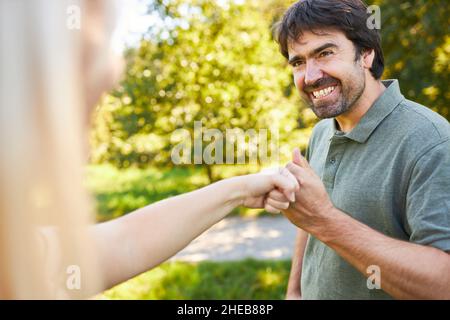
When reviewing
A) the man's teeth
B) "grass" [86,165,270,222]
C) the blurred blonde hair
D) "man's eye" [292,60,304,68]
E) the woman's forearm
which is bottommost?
"grass" [86,165,270,222]

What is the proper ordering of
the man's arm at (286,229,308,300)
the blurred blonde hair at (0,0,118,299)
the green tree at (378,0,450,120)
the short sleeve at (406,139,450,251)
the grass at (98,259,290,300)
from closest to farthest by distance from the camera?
the blurred blonde hair at (0,0,118,299) < the short sleeve at (406,139,450,251) < the man's arm at (286,229,308,300) < the grass at (98,259,290,300) < the green tree at (378,0,450,120)

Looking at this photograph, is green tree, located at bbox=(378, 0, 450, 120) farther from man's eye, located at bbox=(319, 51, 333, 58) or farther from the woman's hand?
→ the woman's hand

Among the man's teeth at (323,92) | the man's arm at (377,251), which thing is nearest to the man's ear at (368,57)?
the man's teeth at (323,92)

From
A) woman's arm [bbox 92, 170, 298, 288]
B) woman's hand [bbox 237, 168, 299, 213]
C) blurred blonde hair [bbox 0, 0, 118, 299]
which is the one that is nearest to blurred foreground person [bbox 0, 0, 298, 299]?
blurred blonde hair [bbox 0, 0, 118, 299]

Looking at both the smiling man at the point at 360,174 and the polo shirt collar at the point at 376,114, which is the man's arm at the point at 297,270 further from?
the polo shirt collar at the point at 376,114

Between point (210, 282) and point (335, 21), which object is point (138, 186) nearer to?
point (210, 282)

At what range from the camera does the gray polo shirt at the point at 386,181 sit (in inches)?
60.6

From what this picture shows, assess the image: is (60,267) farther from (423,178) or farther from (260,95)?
(260,95)

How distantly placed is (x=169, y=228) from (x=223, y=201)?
12.7 inches

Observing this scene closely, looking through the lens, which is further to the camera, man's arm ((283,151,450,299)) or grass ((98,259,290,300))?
grass ((98,259,290,300))

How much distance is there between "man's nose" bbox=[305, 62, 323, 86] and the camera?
208 cm

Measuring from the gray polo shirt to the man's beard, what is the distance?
11cm

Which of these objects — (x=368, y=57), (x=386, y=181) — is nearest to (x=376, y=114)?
(x=386, y=181)

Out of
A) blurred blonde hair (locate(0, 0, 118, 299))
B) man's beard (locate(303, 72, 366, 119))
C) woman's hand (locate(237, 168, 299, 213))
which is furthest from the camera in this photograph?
man's beard (locate(303, 72, 366, 119))
